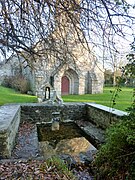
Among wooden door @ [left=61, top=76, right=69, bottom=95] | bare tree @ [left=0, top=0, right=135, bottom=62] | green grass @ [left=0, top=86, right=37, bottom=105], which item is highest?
bare tree @ [left=0, top=0, right=135, bottom=62]

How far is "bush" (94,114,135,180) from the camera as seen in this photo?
302cm

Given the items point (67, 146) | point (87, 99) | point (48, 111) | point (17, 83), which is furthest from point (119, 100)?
point (17, 83)

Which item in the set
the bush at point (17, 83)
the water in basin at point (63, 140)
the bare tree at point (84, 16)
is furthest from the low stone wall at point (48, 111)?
the bush at point (17, 83)

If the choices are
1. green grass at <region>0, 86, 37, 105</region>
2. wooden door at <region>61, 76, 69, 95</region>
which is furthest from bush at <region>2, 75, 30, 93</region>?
green grass at <region>0, 86, 37, 105</region>

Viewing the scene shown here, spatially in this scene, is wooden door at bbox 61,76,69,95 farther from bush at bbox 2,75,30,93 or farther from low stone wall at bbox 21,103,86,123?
low stone wall at bbox 21,103,86,123

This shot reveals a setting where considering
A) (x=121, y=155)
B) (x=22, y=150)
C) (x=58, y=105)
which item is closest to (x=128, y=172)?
(x=121, y=155)

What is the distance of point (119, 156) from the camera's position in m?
3.13

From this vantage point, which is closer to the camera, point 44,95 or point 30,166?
point 30,166

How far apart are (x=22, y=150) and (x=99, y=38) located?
364 cm

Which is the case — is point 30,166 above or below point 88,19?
below

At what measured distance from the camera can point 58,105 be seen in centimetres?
993

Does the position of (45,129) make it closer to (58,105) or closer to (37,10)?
(58,105)

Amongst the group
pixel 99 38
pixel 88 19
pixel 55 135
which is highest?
pixel 88 19

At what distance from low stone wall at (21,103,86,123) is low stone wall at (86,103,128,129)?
1.47 ft
